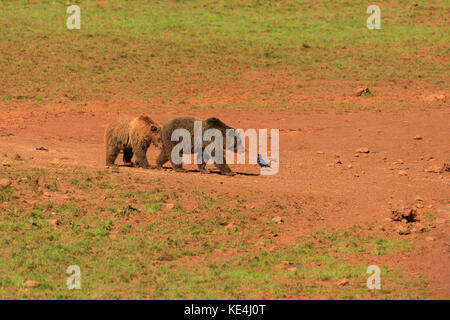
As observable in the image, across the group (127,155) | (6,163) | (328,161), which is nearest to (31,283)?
(6,163)

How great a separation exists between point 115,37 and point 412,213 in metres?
22.8

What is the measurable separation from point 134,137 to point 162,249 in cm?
484

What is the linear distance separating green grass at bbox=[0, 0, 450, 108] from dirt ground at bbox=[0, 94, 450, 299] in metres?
2.52

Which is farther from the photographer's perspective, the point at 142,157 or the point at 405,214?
the point at 142,157

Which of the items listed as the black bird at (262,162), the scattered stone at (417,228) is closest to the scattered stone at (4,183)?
the black bird at (262,162)

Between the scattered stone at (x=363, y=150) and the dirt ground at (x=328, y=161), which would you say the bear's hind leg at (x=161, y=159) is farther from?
the scattered stone at (x=363, y=150)

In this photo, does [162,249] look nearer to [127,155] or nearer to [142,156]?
[142,156]

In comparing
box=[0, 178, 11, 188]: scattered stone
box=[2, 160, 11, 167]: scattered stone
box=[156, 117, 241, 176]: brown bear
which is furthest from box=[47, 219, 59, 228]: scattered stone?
box=[156, 117, 241, 176]: brown bear

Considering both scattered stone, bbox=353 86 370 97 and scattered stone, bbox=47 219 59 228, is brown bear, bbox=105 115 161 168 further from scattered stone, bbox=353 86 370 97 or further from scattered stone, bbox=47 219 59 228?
scattered stone, bbox=353 86 370 97

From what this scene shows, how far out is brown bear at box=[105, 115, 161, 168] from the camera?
49.2 ft

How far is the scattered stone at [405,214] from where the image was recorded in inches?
478

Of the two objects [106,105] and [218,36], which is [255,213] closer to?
[106,105]

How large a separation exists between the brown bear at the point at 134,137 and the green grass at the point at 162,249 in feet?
5.26

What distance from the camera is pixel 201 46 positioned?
31797 mm
